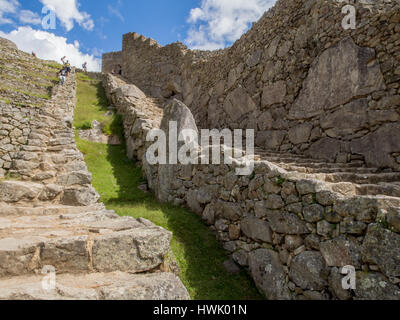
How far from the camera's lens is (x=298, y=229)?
367 cm

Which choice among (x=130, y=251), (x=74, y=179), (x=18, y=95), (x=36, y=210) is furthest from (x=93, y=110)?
(x=130, y=251)

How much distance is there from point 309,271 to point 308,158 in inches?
164

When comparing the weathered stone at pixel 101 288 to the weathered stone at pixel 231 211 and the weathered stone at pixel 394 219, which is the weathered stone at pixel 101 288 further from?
the weathered stone at pixel 231 211

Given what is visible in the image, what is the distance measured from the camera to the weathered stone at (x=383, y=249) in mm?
2488

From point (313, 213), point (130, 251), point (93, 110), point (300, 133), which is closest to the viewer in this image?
point (130, 251)

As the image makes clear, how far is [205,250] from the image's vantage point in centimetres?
489

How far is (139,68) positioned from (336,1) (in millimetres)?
18577

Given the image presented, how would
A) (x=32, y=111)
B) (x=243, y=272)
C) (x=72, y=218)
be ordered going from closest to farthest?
1. (x=72, y=218)
2. (x=243, y=272)
3. (x=32, y=111)

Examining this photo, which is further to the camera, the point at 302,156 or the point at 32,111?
the point at 32,111

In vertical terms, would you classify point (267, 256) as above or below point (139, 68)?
below

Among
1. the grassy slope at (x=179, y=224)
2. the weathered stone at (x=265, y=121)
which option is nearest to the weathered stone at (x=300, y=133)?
the weathered stone at (x=265, y=121)

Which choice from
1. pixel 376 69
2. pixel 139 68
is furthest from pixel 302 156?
pixel 139 68

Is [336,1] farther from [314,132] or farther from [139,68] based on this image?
[139,68]

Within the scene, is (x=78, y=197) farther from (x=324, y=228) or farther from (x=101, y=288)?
(x=324, y=228)
